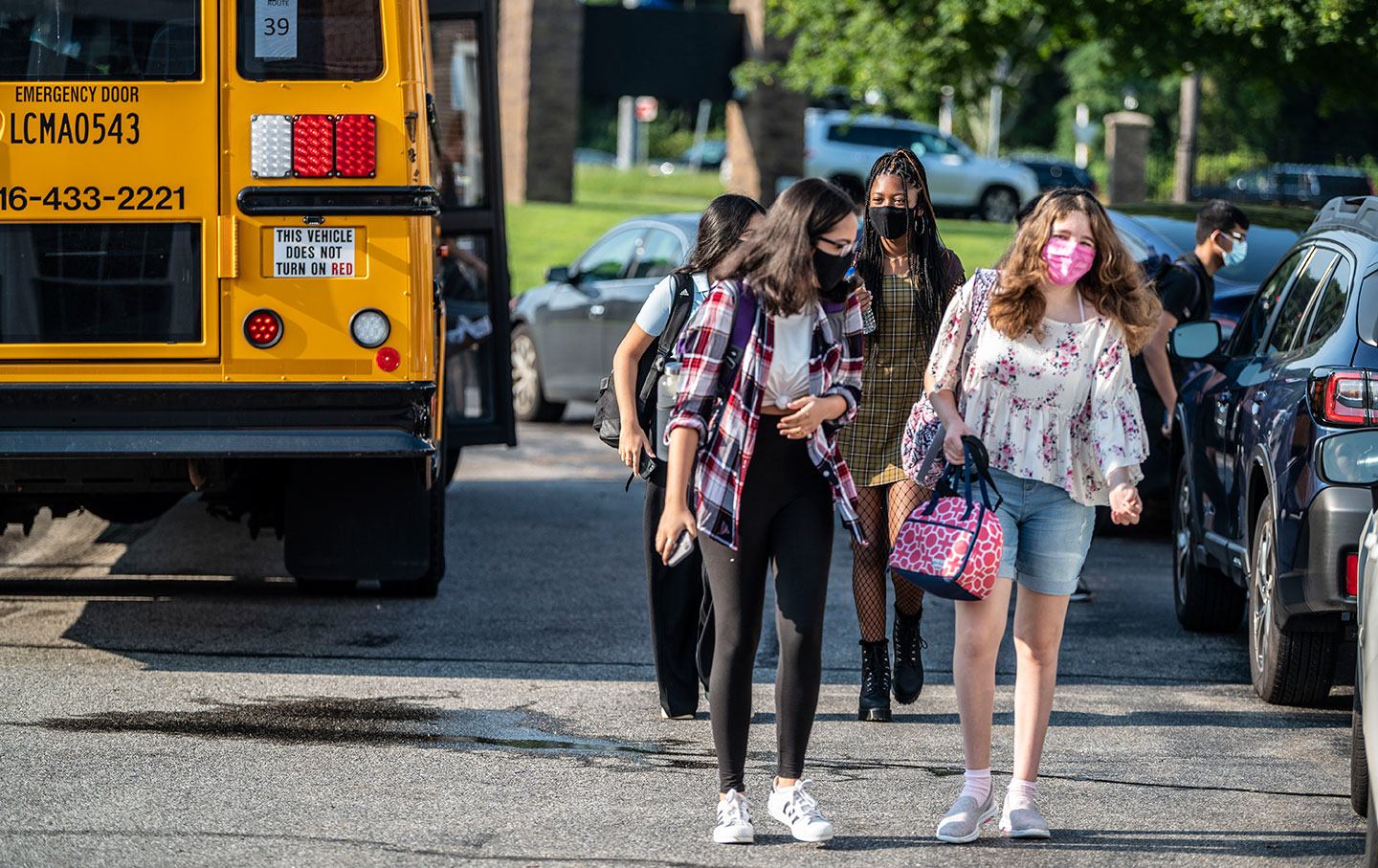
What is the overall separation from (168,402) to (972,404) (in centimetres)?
302

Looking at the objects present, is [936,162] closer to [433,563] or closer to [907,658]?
[433,563]

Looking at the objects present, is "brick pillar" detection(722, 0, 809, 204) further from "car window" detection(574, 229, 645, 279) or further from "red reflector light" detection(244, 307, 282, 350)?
"red reflector light" detection(244, 307, 282, 350)

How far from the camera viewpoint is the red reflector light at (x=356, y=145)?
20.4 feet

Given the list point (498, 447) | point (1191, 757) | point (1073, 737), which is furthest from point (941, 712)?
point (498, 447)

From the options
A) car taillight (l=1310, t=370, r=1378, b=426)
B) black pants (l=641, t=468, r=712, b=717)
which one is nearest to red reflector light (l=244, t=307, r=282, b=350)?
black pants (l=641, t=468, r=712, b=717)

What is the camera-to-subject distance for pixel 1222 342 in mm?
8156

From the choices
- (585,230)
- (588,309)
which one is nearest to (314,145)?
(588,309)

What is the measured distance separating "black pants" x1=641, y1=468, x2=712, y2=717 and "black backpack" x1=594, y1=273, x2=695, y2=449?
0.23 metres

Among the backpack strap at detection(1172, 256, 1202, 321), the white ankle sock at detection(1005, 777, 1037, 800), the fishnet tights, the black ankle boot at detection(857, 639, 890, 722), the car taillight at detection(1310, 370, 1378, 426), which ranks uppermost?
the backpack strap at detection(1172, 256, 1202, 321)

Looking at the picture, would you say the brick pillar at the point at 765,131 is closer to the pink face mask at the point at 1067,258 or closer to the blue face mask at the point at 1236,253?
the blue face mask at the point at 1236,253

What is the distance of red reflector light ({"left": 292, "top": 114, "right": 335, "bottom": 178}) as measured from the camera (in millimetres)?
6223

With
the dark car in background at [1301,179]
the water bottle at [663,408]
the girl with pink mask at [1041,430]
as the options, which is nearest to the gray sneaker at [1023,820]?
the girl with pink mask at [1041,430]

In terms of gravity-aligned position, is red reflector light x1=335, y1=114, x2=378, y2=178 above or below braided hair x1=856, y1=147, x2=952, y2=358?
above

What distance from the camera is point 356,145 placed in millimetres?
6230
